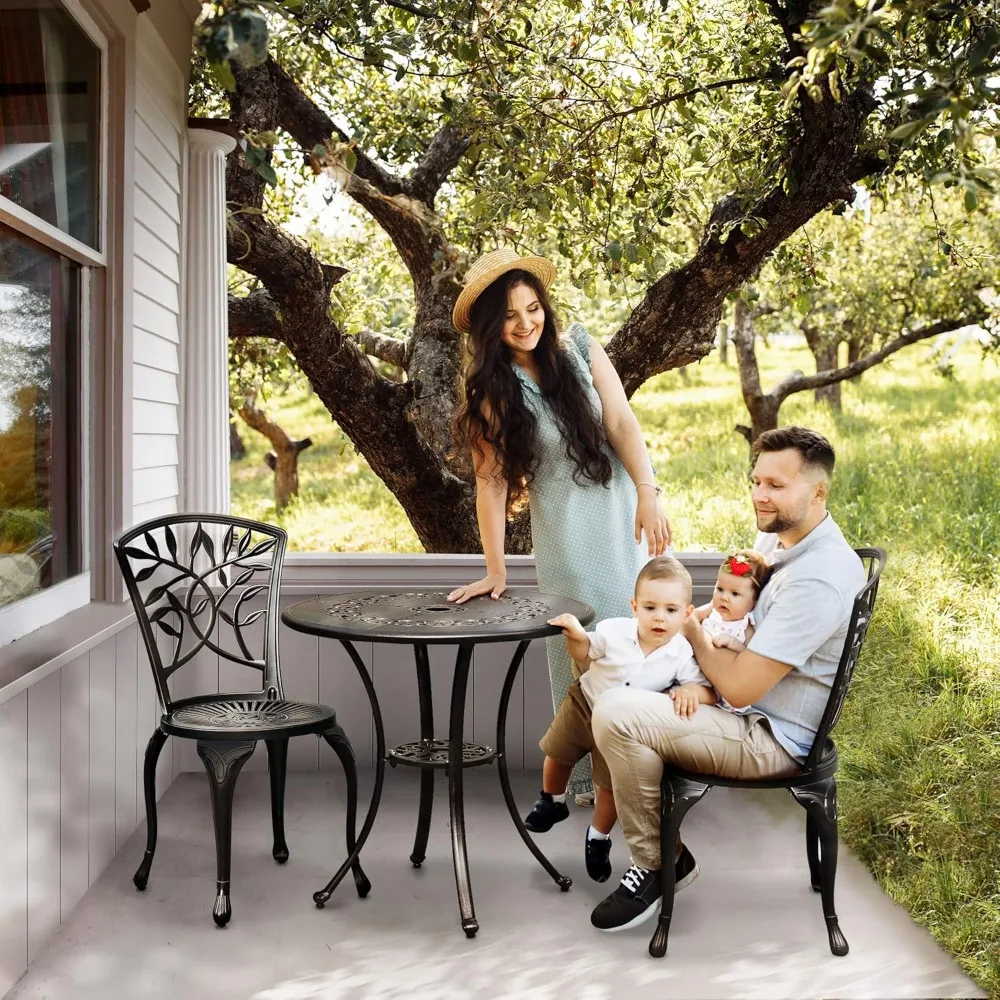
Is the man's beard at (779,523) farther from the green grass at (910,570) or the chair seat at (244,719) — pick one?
the chair seat at (244,719)

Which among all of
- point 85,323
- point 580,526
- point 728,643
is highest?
point 85,323

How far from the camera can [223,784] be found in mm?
2686

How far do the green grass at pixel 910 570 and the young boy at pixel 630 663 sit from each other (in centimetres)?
80

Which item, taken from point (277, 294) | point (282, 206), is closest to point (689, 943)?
point (277, 294)

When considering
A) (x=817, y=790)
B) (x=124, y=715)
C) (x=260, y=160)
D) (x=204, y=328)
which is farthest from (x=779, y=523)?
(x=204, y=328)

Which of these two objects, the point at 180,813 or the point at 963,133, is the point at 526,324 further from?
the point at 180,813

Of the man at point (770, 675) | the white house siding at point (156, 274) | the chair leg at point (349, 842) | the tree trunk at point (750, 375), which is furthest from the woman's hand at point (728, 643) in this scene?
the tree trunk at point (750, 375)

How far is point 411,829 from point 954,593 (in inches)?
107

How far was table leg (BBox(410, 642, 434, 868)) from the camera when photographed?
303cm

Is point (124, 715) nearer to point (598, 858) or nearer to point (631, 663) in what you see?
point (598, 858)

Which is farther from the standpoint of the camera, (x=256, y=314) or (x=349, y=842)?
(x=256, y=314)

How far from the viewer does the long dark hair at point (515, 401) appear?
126 inches

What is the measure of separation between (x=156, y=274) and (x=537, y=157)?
1.90m

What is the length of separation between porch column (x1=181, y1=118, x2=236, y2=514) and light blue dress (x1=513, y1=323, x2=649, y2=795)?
1.29 metres
